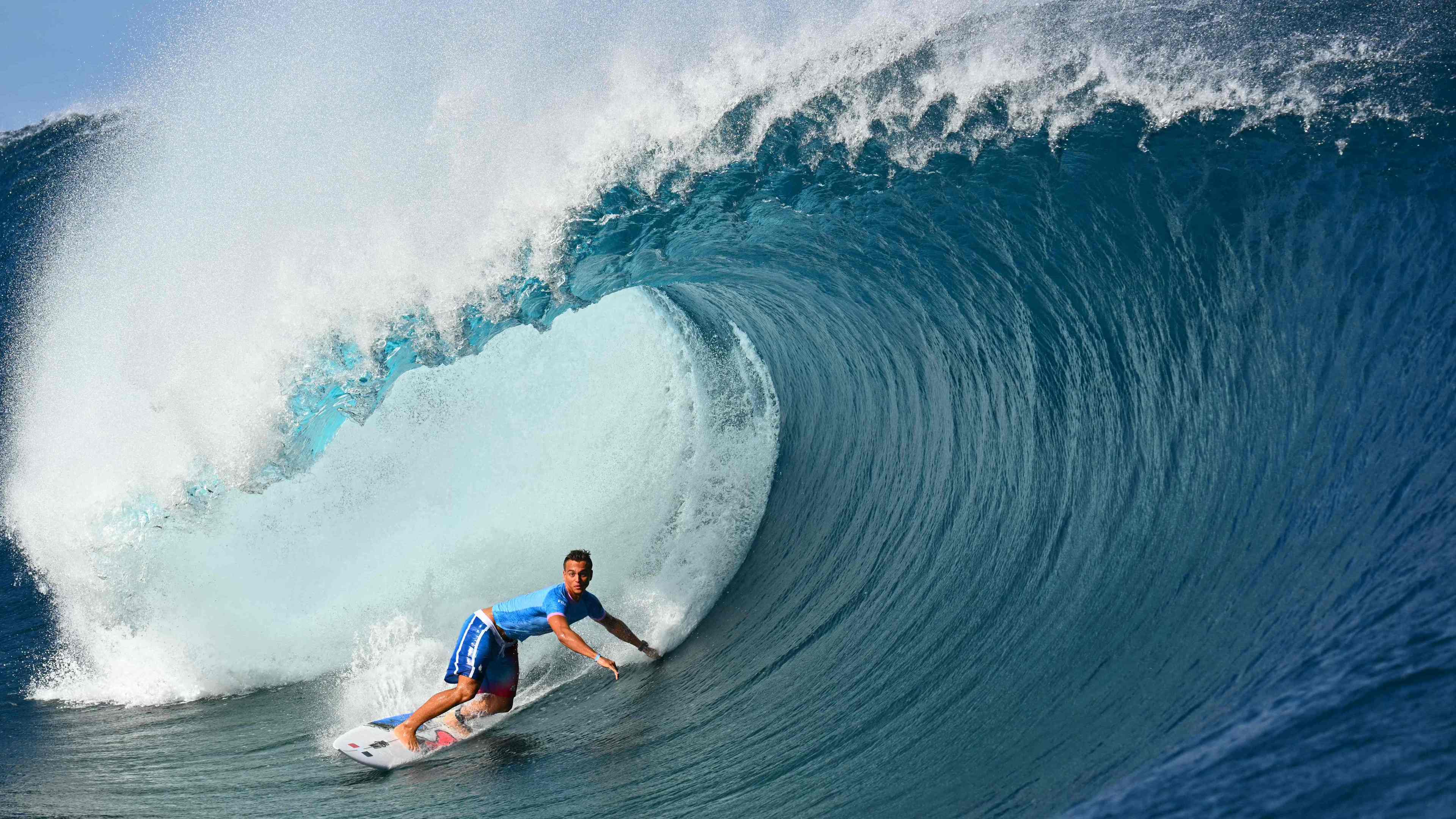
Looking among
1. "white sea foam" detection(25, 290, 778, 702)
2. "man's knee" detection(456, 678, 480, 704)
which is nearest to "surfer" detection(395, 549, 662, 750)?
"man's knee" detection(456, 678, 480, 704)

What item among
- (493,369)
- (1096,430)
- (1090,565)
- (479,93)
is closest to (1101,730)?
(1090,565)

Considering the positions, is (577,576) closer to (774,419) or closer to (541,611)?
(541,611)

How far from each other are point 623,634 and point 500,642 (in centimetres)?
74

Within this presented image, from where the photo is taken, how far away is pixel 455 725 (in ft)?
18.5

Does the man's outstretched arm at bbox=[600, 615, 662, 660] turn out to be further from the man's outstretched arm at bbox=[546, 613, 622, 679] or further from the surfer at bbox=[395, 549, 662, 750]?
the man's outstretched arm at bbox=[546, 613, 622, 679]

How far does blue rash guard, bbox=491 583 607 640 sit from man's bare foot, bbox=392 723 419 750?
0.74 m

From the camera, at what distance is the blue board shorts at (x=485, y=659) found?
18.6 feet

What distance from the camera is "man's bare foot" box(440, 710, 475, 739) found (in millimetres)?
5633

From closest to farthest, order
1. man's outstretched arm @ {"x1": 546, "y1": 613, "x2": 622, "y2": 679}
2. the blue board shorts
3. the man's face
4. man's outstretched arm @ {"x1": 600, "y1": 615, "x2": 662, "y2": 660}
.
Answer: man's outstretched arm @ {"x1": 546, "y1": 613, "x2": 622, "y2": 679} → the man's face → the blue board shorts → man's outstretched arm @ {"x1": 600, "y1": 615, "x2": 662, "y2": 660}

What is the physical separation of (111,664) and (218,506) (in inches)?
56.0

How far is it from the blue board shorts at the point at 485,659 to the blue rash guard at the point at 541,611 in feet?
0.23

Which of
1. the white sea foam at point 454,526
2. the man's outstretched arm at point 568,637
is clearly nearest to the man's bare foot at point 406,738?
the white sea foam at point 454,526

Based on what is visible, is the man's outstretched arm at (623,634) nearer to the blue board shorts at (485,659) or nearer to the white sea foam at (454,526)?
the white sea foam at (454,526)

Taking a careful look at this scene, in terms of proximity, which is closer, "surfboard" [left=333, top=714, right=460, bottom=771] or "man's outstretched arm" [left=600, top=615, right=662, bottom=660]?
"surfboard" [left=333, top=714, right=460, bottom=771]
